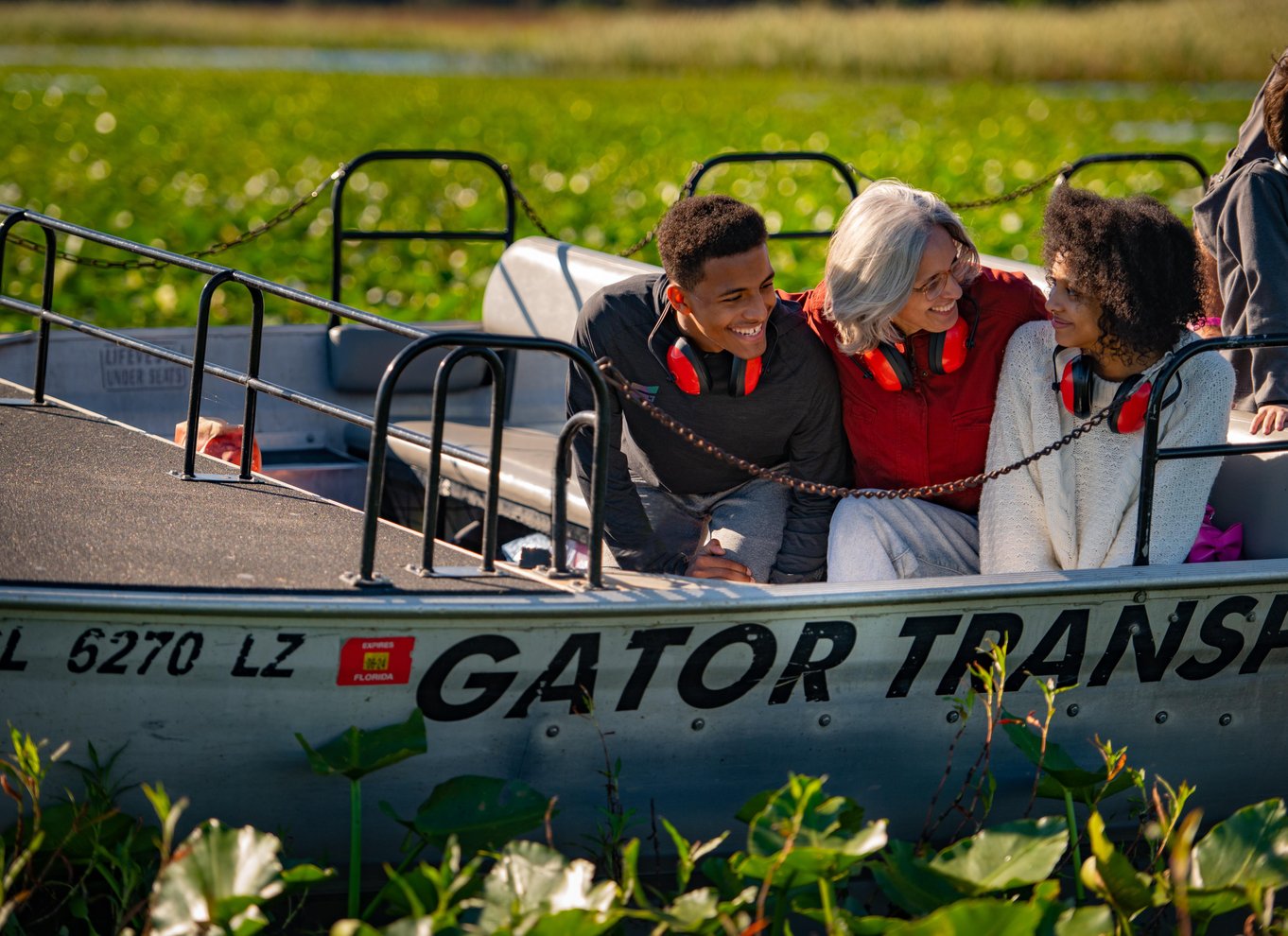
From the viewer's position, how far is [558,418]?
6062mm

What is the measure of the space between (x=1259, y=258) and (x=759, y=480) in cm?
135

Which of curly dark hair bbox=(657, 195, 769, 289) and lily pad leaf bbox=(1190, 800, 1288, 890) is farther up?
Answer: curly dark hair bbox=(657, 195, 769, 289)

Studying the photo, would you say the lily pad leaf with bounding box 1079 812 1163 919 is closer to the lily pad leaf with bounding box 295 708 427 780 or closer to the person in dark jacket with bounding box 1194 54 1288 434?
the lily pad leaf with bounding box 295 708 427 780

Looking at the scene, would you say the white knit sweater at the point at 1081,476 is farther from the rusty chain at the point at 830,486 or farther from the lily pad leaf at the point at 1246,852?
the lily pad leaf at the point at 1246,852

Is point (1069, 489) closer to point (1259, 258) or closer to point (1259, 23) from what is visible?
point (1259, 258)

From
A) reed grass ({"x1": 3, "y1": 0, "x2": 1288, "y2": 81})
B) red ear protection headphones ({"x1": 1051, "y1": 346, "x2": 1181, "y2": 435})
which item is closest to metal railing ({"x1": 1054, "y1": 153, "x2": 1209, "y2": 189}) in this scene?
red ear protection headphones ({"x1": 1051, "y1": 346, "x2": 1181, "y2": 435})

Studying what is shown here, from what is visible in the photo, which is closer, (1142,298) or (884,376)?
(1142,298)

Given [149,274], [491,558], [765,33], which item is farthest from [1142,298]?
[765,33]

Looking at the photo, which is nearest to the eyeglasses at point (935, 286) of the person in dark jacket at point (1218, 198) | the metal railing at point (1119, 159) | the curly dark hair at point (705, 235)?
the curly dark hair at point (705, 235)

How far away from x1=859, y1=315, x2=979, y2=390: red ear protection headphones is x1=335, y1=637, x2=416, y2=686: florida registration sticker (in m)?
1.27

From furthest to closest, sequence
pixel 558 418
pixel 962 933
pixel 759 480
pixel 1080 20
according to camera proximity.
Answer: pixel 1080 20 → pixel 558 418 → pixel 759 480 → pixel 962 933

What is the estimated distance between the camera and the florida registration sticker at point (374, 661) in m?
3.21

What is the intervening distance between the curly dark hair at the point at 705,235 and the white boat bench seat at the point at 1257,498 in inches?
50.4

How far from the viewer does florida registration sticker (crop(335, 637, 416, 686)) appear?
321 centimetres
